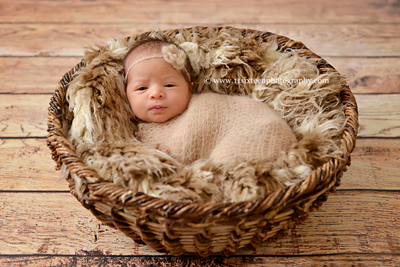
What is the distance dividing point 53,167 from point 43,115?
0.31 meters

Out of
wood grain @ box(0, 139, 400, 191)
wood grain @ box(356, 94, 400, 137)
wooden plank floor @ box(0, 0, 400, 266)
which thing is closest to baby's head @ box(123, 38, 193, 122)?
wooden plank floor @ box(0, 0, 400, 266)

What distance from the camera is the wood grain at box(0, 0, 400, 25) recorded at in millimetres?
2020

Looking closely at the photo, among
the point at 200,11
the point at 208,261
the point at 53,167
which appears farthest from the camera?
the point at 200,11

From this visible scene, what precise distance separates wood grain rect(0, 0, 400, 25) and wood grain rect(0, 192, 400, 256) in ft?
4.07

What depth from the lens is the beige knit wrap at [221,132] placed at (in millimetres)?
1036

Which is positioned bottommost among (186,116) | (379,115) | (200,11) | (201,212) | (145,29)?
(201,212)

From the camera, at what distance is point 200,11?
2.10 metres

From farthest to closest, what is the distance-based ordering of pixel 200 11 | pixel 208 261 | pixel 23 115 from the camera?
1. pixel 200 11
2. pixel 23 115
3. pixel 208 261

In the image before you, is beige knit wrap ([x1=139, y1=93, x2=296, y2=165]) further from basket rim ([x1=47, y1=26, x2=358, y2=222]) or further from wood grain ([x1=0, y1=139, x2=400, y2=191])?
wood grain ([x1=0, y1=139, x2=400, y2=191])

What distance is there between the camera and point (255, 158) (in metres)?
1.00

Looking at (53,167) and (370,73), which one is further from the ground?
(370,73)

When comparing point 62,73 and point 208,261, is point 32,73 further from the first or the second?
point 208,261

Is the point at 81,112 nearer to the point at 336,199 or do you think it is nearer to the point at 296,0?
the point at 336,199

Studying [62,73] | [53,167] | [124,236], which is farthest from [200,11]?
[124,236]
